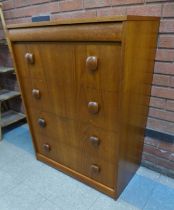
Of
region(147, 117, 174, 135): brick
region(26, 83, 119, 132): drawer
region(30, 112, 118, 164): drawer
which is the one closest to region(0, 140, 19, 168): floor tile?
region(30, 112, 118, 164): drawer

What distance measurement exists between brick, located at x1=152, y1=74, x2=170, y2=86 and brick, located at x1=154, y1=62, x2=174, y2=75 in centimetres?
3

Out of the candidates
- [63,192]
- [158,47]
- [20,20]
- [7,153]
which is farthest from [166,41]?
[7,153]

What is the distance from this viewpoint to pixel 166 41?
1.07 meters

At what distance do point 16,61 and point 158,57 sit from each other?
2.87 ft

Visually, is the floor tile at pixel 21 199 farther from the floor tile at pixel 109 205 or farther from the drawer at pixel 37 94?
the drawer at pixel 37 94

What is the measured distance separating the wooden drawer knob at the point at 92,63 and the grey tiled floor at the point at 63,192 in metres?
0.86

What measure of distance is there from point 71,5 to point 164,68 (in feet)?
2.53

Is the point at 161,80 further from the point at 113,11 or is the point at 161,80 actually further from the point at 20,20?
the point at 20,20

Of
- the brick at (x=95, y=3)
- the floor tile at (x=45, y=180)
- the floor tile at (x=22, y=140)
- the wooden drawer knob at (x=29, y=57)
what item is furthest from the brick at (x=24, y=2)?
the floor tile at (x=45, y=180)

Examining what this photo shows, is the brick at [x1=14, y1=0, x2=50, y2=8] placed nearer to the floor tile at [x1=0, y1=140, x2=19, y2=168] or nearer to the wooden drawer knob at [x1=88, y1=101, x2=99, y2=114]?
the wooden drawer knob at [x1=88, y1=101, x2=99, y2=114]

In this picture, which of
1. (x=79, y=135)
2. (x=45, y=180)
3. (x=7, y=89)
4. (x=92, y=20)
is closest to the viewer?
(x=92, y=20)

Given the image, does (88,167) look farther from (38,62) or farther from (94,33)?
(94,33)

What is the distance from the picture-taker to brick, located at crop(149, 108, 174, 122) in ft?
3.95

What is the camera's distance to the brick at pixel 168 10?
3.26 feet
